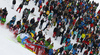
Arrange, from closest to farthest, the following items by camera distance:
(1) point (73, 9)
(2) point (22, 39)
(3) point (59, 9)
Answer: (2) point (22, 39), (3) point (59, 9), (1) point (73, 9)

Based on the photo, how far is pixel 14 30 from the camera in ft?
48.3

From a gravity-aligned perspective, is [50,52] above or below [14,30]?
below

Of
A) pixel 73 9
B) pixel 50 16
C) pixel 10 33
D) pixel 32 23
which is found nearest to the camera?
pixel 10 33

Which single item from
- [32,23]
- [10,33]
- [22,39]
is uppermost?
[32,23]

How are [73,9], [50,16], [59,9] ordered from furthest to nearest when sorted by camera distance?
[73,9] < [59,9] < [50,16]

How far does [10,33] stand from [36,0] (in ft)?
28.2

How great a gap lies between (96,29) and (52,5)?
5.83 metres

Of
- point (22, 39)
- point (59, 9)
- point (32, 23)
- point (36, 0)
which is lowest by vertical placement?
point (22, 39)

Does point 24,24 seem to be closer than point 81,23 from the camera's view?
Yes

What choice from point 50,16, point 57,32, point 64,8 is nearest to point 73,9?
point 64,8

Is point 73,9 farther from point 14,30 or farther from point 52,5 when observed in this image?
point 14,30

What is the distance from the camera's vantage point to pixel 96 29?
21438 mm

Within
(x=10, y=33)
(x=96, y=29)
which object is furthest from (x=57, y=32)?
(x=96, y=29)

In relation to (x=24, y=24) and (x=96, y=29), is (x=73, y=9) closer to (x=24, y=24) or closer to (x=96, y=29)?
(x=96, y=29)
